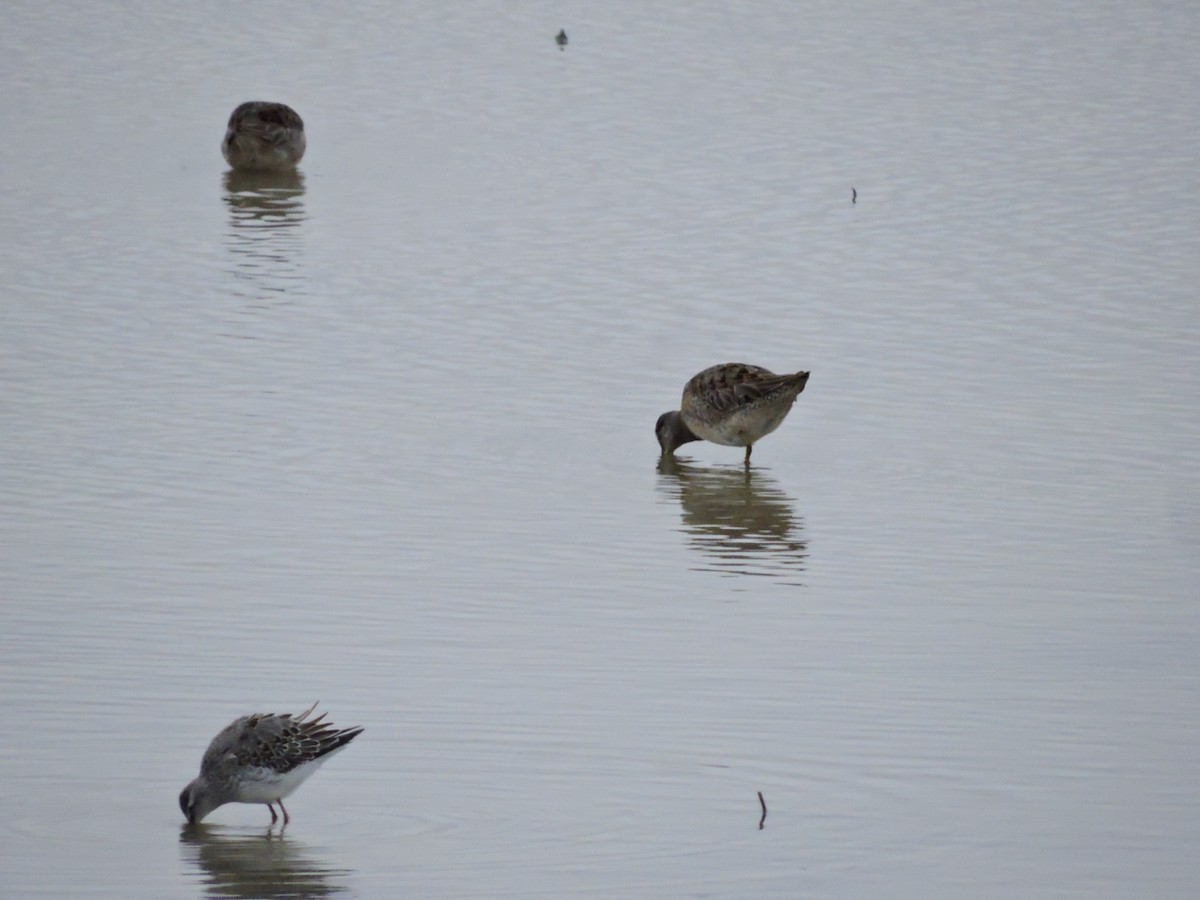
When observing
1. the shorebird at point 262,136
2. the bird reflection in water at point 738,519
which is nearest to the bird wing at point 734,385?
the bird reflection in water at point 738,519

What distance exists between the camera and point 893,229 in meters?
18.3

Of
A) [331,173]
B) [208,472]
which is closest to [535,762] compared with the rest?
[208,472]

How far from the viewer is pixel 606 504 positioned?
441 inches

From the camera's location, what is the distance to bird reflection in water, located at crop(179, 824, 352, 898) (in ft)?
22.1

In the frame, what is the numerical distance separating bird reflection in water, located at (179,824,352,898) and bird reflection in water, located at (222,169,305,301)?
344 inches

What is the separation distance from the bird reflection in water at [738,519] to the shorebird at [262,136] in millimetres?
9354

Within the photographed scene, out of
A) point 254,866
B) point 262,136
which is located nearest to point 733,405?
point 254,866

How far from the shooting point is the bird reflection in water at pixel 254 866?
6.73m

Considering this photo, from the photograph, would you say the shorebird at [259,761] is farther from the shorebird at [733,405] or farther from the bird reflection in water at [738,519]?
the shorebird at [733,405]

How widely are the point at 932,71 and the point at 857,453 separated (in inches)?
625

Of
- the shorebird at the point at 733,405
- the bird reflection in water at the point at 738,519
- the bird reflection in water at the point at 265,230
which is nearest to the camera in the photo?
the bird reflection in water at the point at 738,519

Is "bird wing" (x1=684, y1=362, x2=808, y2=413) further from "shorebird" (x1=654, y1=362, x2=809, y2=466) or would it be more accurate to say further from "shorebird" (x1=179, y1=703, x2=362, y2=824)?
"shorebird" (x1=179, y1=703, x2=362, y2=824)

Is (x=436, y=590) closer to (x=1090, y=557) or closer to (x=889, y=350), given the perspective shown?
(x=1090, y=557)

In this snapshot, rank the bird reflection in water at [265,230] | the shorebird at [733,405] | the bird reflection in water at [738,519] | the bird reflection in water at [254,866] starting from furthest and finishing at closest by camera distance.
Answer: the bird reflection in water at [265,230] < the shorebird at [733,405] < the bird reflection in water at [738,519] < the bird reflection in water at [254,866]
